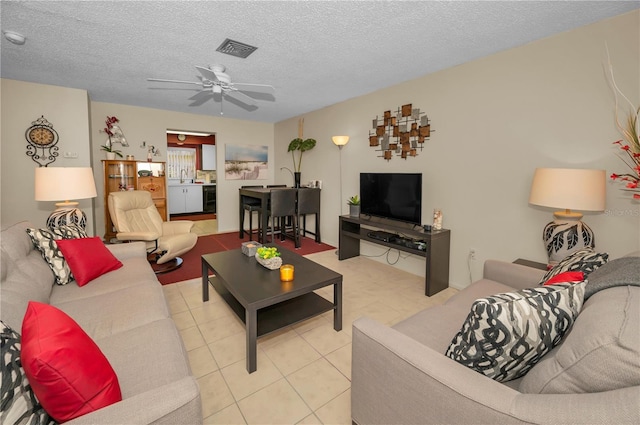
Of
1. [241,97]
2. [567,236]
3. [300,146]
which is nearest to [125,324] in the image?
[567,236]

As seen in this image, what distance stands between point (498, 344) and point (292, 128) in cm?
529

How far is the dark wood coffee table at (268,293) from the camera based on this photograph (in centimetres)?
183

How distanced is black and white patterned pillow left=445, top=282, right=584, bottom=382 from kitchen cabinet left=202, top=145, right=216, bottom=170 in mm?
8726

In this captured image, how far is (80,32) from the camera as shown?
2.31m

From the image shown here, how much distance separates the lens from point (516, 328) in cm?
91

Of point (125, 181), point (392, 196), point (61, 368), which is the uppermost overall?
point (125, 181)

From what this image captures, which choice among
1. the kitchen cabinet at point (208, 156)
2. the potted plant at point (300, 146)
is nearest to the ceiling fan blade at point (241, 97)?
the potted plant at point (300, 146)

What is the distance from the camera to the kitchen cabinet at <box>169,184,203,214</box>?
7.79 m

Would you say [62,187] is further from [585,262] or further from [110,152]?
[585,262]

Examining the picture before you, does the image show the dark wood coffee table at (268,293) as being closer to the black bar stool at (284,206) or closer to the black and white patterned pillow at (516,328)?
the black and white patterned pillow at (516,328)

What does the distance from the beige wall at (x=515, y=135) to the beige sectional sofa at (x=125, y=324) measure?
2805 mm

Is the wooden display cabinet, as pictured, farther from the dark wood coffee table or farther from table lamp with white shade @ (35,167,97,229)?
the dark wood coffee table

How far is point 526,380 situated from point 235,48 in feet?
9.58

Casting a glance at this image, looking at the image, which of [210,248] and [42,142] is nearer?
[42,142]
